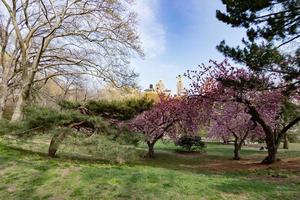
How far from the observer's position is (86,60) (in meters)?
14.3

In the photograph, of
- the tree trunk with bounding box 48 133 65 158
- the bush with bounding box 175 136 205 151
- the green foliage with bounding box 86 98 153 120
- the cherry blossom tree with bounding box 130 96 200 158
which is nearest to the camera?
the tree trunk with bounding box 48 133 65 158

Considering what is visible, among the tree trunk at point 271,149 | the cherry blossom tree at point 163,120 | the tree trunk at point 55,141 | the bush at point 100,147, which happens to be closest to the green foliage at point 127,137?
the bush at point 100,147

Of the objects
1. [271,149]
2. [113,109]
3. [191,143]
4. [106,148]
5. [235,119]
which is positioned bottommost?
[106,148]

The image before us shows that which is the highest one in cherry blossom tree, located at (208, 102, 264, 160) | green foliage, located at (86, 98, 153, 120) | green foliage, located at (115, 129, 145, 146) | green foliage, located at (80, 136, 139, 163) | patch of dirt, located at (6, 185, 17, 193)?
cherry blossom tree, located at (208, 102, 264, 160)

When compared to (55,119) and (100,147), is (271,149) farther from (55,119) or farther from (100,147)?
(55,119)

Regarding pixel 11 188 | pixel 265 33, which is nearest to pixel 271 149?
pixel 265 33

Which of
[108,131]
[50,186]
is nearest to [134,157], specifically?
[108,131]

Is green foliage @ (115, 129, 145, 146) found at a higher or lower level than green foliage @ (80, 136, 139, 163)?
higher

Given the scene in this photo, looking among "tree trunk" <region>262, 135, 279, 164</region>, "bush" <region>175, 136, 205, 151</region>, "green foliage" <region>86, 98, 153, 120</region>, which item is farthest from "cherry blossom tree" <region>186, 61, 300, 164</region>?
"bush" <region>175, 136, 205, 151</region>

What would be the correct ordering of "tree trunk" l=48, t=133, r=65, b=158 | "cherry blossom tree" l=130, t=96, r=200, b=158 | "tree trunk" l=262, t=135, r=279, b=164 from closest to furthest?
"tree trunk" l=48, t=133, r=65, b=158
"tree trunk" l=262, t=135, r=279, b=164
"cherry blossom tree" l=130, t=96, r=200, b=158

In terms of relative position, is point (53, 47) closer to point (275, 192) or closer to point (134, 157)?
point (134, 157)

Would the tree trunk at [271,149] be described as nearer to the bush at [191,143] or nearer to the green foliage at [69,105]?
the bush at [191,143]

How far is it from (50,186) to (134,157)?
3986 mm

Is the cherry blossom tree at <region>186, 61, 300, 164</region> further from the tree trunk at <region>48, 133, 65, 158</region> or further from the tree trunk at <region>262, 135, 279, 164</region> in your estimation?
the tree trunk at <region>48, 133, 65, 158</region>
